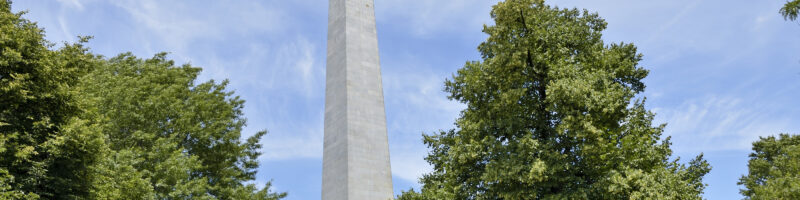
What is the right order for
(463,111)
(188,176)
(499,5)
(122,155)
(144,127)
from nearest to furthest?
1. (499,5)
2. (463,111)
3. (122,155)
4. (188,176)
5. (144,127)

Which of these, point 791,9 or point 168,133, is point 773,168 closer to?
point 791,9

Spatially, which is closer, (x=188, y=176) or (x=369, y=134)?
(x=369, y=134)

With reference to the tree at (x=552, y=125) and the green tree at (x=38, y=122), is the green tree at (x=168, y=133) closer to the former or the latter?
the green tree at (x=38, y=122)

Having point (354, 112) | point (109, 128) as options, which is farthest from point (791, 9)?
point (109, 128)

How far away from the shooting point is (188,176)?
26.2m

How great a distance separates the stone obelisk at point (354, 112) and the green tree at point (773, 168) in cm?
2071

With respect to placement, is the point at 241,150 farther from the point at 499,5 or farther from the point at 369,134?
the point at 499,5

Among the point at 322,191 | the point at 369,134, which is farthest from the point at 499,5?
the point at 322,191

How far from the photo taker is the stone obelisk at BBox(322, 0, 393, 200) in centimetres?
2024

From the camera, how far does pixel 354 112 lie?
2125 cm

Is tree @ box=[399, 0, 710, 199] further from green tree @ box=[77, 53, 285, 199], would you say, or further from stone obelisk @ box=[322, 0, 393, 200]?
green tree @ box=[77, 53, 285, 199]

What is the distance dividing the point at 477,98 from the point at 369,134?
4.37 metres

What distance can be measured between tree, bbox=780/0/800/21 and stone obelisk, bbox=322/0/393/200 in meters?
13.2

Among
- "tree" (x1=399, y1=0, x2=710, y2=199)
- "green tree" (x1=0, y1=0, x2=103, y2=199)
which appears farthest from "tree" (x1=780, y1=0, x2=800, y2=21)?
"green tree" (x1=0, y1=0, x2=103, y2=199)
